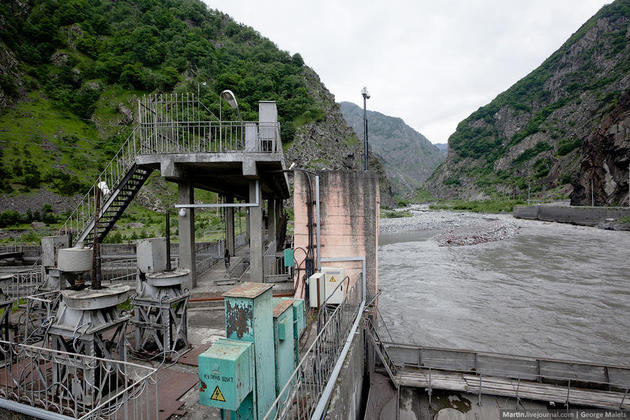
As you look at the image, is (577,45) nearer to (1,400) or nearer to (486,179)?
(486,179)

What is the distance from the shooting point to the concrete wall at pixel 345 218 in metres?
7.85

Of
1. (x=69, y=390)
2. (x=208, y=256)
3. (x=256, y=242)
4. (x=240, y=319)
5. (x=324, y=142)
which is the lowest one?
Answer: (x=69, y=390)

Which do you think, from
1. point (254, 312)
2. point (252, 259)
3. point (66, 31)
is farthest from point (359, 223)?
point (66, 31)

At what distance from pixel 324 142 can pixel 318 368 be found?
6451cm

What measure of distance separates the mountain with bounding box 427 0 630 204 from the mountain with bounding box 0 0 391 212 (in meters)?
46.6

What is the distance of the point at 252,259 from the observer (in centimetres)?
952

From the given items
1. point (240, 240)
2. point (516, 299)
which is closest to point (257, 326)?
point (516, 299)

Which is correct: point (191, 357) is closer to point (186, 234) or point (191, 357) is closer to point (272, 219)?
point (186, 234)

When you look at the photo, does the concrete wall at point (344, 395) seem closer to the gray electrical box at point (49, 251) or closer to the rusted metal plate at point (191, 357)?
the rusted metal plate at point (191, 357)

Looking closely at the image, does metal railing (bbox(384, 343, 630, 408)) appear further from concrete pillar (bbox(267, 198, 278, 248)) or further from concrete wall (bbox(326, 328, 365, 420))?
concrete pillar (bbox(267, 198, 278, 248))

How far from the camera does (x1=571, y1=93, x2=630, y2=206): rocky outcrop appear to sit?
45031 mm

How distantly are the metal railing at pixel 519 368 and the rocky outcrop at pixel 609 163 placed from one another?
184 ft

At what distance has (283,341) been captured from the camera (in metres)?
3.66

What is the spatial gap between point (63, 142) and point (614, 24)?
186868 mm
